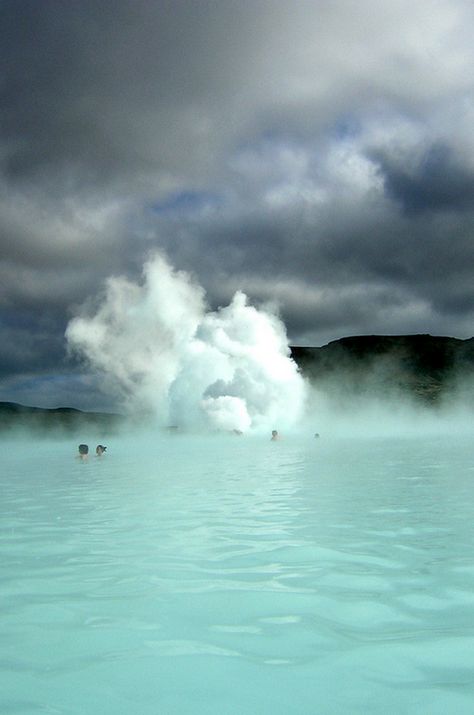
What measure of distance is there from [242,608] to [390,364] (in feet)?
465

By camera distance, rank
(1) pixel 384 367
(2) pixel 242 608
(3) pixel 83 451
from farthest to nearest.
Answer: (1) pixel 384 367, (3) pixel 83 451, (2) pixel 242 608

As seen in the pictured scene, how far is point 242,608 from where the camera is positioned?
5.17m

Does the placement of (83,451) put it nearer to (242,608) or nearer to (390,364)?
(242,608)

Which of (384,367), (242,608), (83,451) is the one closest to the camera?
(242,608)

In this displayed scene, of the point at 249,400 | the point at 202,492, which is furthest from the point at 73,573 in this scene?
the point at 249,400

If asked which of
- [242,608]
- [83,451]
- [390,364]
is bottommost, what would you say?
[242,608]

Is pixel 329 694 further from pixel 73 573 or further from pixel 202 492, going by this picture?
pixel 202 492

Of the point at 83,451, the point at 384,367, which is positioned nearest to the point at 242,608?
the point at 83,451

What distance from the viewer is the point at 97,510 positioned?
1127 cm

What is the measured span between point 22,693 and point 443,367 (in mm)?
141868

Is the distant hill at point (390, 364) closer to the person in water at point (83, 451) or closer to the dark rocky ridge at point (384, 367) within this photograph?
the dark rocky ridge at point (384, 367)

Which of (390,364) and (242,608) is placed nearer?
(242,608)

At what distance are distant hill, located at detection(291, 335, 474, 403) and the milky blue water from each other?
10629 cm

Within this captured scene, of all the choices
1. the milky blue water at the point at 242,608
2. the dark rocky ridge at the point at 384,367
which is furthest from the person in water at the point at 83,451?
the dark rocky ridge at the point at 384,367
